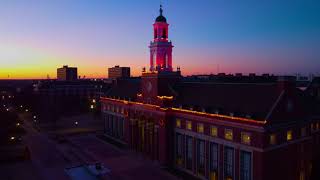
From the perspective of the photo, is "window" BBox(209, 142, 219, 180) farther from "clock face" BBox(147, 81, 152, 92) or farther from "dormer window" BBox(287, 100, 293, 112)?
"clock face" BBox(147, 81, 152, 92)

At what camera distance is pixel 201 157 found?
161ft

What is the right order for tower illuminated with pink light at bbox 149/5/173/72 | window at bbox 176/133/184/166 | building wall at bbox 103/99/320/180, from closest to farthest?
building wall at bbox 103/99/320/180
window at bbox 176/133/184/166
tower illuminated with pink light at bbox 149/5/173/72

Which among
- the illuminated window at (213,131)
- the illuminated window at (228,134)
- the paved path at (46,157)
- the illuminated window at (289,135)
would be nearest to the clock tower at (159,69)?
the illuminated window at (213,131)

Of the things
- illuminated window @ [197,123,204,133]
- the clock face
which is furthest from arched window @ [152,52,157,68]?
illuminated window @ [197,123,204,133]

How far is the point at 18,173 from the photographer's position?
172ft

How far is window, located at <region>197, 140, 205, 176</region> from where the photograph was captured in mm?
48562

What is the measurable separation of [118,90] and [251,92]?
45578 millimetres

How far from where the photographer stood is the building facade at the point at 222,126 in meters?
39.8

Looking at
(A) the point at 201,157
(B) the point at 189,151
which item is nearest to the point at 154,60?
(B) the point at 189,151

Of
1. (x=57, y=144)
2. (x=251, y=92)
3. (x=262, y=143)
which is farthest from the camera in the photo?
(x=57, y=144)

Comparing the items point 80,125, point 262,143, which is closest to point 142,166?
point 262,143

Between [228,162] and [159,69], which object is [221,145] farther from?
[159,69]

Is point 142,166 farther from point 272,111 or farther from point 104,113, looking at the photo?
point 104,113

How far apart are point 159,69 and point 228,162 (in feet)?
82.8
